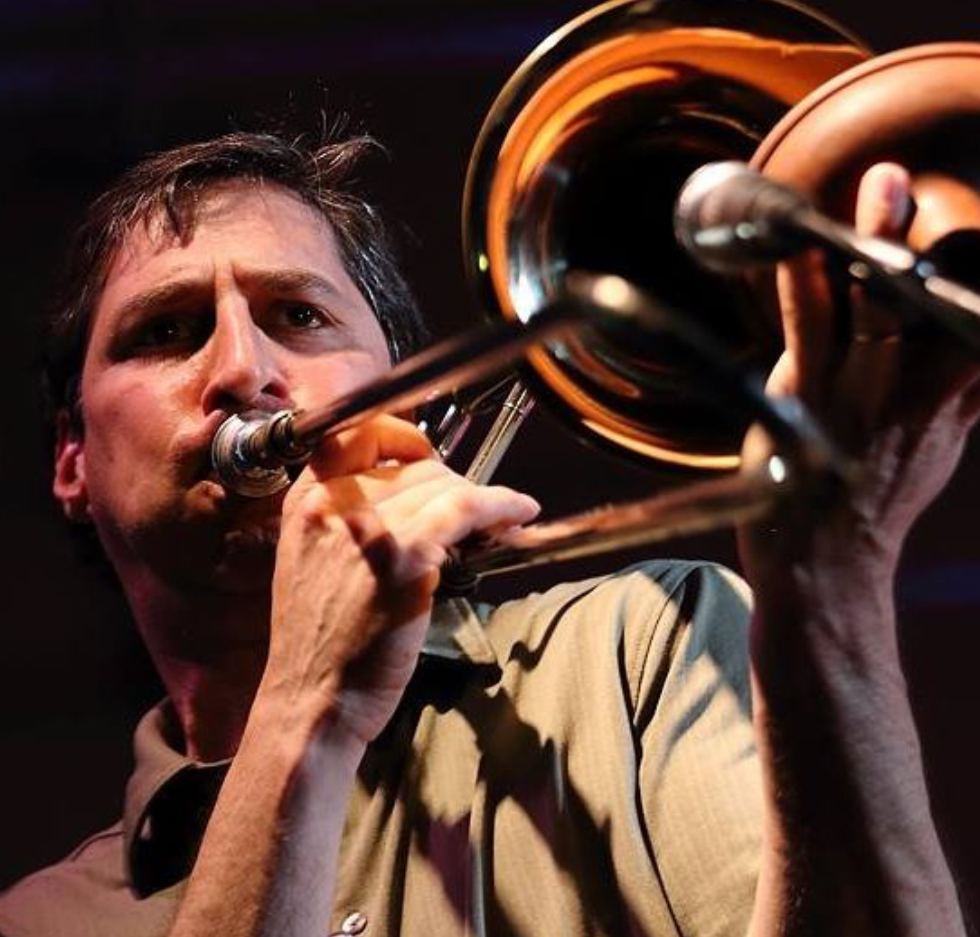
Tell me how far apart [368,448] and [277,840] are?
15.7 inches

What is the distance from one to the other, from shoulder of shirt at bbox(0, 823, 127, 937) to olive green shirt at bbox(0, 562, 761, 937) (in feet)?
0.07

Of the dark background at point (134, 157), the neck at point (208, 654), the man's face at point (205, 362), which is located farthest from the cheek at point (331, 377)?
the dark background at point (134, 157)

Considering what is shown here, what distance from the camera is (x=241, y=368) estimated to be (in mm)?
2244

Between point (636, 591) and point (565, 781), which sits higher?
point (636, 591)

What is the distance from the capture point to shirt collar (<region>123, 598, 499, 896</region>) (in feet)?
7.43

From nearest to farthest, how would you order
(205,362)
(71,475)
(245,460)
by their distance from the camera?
(245,460), (205,362), (71,475)

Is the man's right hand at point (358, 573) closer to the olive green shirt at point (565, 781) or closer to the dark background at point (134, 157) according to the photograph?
the olive green shirt at point (565, 781)

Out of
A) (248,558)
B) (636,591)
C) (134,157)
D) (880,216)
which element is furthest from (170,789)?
(880,216)

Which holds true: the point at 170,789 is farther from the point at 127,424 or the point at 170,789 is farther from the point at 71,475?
the point at 71,475

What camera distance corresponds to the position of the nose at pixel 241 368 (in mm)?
2227

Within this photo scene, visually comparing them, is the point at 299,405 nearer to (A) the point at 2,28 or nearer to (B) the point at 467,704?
(B) the point at 467,704

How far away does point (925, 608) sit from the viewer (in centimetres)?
302

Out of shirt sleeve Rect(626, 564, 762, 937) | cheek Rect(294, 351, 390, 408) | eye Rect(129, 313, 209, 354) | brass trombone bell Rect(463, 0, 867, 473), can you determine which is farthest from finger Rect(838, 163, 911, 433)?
eye Rect(129, 313, 209, 354)

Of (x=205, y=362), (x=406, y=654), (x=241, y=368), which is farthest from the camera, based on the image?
(x=205, y=362)
